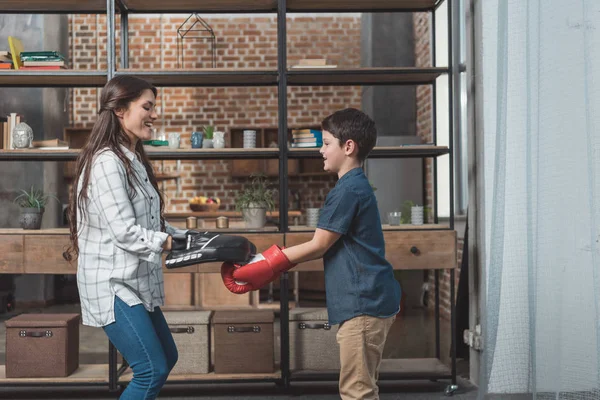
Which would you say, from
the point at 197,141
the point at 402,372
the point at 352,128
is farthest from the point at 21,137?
the point at 402,372

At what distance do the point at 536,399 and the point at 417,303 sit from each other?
4291 millimetres

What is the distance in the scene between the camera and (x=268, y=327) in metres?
3.79

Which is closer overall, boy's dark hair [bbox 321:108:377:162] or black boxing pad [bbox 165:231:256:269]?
black boxing pad [bbox 165:231:256:269]

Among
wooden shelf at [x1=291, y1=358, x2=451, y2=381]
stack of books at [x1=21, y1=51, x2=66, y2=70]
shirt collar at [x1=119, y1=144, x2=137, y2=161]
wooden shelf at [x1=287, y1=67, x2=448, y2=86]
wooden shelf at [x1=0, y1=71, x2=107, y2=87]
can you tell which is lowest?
wooden shelf at [x1=291, y1=358, x2=451, y2=381]

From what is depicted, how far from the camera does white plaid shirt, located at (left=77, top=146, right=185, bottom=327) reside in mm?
2074

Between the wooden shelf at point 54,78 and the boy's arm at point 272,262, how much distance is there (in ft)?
6.15

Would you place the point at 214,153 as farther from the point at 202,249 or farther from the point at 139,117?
the point at 202,249

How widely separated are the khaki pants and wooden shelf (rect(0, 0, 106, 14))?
8.76 ft

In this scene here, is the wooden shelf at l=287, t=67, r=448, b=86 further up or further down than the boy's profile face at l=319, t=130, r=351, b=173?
further up

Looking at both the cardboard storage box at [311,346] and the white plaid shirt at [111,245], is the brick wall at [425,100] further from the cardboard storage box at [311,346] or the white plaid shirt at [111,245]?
the white plaid shirt at [111,245]

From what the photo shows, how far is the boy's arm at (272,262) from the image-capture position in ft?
7.50

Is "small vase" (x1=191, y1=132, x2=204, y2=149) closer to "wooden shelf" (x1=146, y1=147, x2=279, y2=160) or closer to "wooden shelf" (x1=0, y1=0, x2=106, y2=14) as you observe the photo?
"wooden shelf" (x1=146, y1=147, x2=279, y2=160)

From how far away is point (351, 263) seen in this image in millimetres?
2309

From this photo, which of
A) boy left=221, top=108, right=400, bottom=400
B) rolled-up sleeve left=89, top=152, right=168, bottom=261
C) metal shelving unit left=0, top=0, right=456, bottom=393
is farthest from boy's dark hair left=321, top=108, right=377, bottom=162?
metal shelving unit left=0, top=0, right=456, bottom=393
